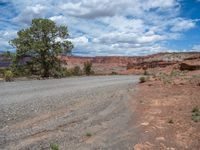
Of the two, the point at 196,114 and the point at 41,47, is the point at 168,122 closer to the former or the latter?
the point at 196,114

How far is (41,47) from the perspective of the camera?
36438 mm

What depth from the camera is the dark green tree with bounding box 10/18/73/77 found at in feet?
120

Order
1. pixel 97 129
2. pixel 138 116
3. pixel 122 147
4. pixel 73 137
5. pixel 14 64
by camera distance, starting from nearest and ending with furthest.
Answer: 1. pixel 122 147
2. pixel 73 137
3. pixel 97 129
4. pixel 138 116
5. pixel 14 64

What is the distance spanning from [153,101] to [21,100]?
20.6 ft

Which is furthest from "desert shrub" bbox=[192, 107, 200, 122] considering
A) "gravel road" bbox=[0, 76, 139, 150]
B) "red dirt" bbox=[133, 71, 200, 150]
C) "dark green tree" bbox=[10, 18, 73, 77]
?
"dark green tree" bbox=[10, 18, 73, 77]

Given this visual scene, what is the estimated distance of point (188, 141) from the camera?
8953mm

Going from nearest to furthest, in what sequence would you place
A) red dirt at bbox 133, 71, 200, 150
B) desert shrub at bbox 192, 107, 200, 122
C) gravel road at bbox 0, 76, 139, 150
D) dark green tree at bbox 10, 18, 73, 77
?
1. gravel road at bbox 0, 76, 139, 150
2. red dirt at bbox 133, 71, 200, 150
3. desert shrub at bbox 192, 107, 200, 122
4. dark green tree at bbox 10, 18, 73, 77

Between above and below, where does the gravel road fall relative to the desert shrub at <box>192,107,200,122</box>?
below

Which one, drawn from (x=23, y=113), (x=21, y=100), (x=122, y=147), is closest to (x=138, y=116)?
(x=122, y=147)

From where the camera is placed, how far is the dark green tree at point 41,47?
120ft

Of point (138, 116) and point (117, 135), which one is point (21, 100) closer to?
point (138, 116)

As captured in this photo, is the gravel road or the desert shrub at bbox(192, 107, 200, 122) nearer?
the gravel road

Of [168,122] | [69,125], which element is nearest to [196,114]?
[168,122]

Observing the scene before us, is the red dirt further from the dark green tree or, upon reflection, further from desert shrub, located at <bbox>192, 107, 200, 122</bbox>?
the dark green tree
